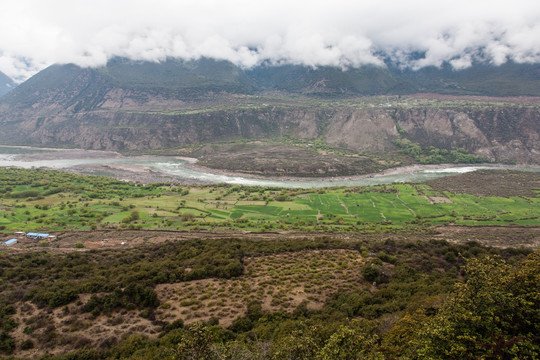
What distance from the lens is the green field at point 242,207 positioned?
213ft

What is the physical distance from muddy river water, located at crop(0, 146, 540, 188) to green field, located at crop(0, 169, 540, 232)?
1799 centimetres

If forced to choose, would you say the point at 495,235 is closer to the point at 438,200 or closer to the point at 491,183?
the point at 438,200

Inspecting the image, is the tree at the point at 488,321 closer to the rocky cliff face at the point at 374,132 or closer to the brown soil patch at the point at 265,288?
the brown soil patch at the point at 265,288

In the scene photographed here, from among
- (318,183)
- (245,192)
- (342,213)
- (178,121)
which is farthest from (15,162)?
(342,213)

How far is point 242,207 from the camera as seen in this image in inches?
3071

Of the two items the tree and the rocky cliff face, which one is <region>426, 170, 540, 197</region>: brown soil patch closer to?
the rocky cliff face

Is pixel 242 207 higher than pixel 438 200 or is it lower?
lower

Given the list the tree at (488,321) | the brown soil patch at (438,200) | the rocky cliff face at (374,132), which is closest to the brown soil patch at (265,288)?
the tree at (488,321)

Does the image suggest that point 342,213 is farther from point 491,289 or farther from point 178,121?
point 178,121

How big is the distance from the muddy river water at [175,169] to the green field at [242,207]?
59.0ft

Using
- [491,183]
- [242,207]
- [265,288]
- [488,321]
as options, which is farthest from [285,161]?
[488,321]

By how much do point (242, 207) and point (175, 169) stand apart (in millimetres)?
70446

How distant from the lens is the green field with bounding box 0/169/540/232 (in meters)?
64.9

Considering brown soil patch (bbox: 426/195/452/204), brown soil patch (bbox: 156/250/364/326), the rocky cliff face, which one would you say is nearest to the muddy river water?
the rocky cliff face
